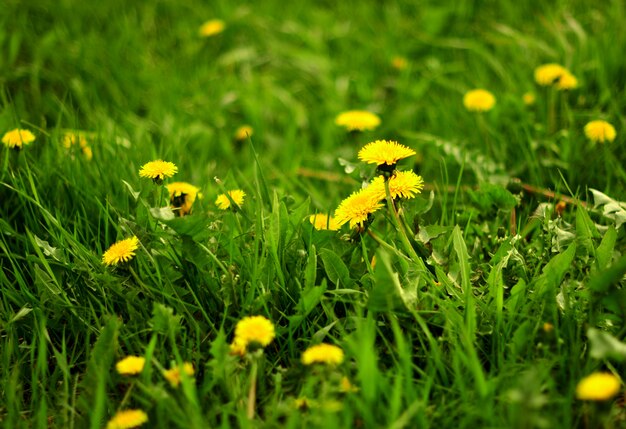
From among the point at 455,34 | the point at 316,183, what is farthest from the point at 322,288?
the point at 455,34

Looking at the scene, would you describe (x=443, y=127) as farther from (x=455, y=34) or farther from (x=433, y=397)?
(x=433, y=397)

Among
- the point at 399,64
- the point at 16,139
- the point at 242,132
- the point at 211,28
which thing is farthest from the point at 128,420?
the point at 211,28

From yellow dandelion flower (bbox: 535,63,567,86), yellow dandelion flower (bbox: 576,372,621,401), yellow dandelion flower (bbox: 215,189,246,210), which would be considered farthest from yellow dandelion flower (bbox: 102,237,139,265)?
yellow dandelion flower (bbox: 535,63,567,86)

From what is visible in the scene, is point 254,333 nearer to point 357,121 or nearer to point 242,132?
point 357,121

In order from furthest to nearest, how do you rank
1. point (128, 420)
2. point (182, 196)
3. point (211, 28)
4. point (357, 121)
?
point (211, 28), point (357, 121), point (182, 196), point (128, 420)

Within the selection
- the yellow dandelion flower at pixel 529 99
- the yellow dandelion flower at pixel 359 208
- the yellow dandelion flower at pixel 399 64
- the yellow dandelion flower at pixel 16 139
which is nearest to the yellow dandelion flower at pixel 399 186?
the yellow dandelion flower at pixel 359 208

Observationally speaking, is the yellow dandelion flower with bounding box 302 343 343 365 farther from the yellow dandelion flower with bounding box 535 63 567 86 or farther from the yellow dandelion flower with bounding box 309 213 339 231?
the yellow dandelion flower with bounding box 535 63 567 86
